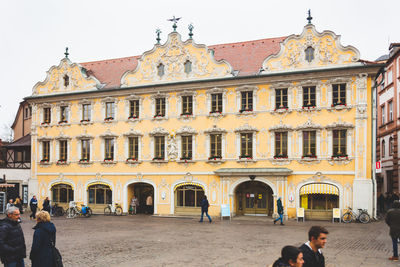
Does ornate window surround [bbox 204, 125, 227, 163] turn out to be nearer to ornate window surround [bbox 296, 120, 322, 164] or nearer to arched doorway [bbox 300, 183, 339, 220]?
ornate window surround [bbox 296, 120, 322, 164]

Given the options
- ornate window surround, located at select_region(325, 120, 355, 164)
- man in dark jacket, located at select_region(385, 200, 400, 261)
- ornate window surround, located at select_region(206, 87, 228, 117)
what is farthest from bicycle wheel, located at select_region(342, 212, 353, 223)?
man in dark jacket, located at select_region(385, 200, 400, 261)

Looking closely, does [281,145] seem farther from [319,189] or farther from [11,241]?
[11,241]

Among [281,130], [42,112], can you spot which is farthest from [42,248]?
[42,112]

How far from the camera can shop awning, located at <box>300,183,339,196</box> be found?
1139 inches

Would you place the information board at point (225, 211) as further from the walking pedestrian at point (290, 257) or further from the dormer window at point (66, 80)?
the walking pedestrian at point (290, 257)

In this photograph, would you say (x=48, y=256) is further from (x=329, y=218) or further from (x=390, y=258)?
(x=329, y=218)

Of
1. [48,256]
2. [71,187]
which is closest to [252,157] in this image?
[71,187]

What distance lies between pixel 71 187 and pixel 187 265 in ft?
82.7

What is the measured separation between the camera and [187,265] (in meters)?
13.7

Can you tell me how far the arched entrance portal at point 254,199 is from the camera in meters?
31.4

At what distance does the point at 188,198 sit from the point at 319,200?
9146 millimetres

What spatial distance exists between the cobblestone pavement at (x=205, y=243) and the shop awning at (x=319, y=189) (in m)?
2.61

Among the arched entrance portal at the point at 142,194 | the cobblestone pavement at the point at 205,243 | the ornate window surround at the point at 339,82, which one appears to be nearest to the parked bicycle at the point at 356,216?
the cobblestone pavement at the point at 205,243

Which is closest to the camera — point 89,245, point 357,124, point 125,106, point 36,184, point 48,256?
point 48,256
